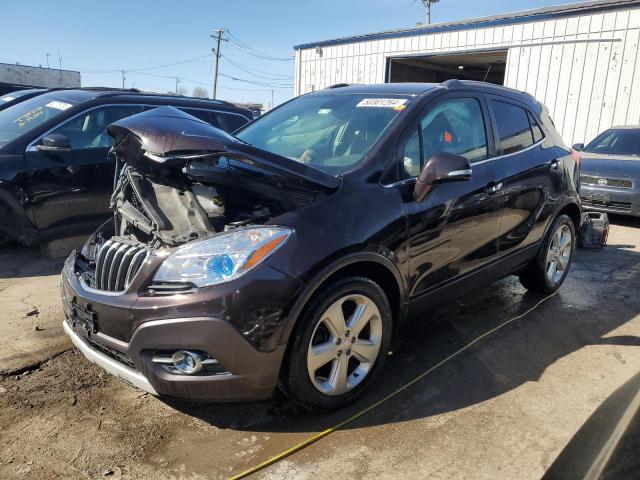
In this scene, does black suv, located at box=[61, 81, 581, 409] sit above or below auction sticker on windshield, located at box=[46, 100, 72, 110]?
below

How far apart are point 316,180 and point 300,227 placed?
0.29 m

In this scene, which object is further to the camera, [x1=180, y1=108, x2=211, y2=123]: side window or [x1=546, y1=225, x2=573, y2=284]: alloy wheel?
[x1=180, y1=108, x2=211, y2=123]: side window

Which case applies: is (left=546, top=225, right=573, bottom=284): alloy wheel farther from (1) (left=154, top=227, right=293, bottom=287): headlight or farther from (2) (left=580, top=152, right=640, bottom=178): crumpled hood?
(2) (left=580, top=152, right=640, bottom=178): crumpled hood

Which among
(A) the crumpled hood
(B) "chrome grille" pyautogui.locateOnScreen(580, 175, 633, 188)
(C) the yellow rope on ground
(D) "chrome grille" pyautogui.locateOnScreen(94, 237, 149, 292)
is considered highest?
(A) the crumpled hood

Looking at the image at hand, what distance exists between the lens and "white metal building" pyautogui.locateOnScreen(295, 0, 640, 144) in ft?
37.5

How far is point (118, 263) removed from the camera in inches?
101

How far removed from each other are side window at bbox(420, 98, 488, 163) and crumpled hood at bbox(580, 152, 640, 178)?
18.6 feet

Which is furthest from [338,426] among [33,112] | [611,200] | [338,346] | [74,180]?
[611,200]

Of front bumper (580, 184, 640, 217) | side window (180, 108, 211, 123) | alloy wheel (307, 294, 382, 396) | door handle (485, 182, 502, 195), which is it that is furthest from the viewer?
front bumper (580, 184, 640, 217)

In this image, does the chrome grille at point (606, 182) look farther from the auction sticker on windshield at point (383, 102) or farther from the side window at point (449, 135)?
the auction sticker on windshield at point (383, 102)

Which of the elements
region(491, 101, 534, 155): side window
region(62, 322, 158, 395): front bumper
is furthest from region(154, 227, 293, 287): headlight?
region(491, 101, 534, 155): side window

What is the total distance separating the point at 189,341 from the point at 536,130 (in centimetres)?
351

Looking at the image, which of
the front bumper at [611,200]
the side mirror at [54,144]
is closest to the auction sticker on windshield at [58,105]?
the side mirror at [54,144]

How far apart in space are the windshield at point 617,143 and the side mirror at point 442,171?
302 inches
